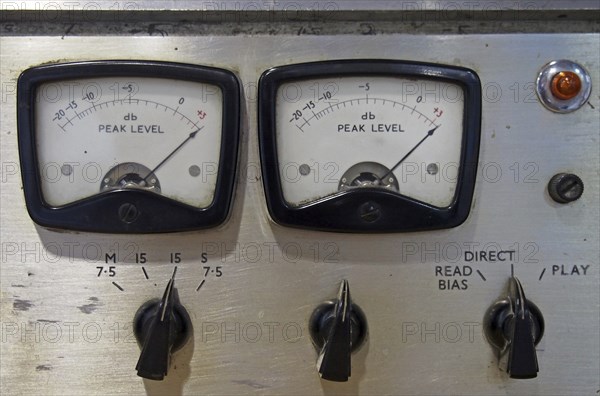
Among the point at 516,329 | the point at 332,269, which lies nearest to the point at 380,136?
the point at 332,269

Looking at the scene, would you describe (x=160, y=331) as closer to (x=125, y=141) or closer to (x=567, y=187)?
(x=125, y=141)

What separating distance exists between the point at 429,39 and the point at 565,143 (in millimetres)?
232

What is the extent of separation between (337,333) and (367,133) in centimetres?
27

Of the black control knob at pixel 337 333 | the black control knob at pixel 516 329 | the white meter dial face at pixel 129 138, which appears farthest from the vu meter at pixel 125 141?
the black control knob at pixel 516 329

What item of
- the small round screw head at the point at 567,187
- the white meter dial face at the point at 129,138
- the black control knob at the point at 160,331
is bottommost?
the black control knob at the point at 160,331

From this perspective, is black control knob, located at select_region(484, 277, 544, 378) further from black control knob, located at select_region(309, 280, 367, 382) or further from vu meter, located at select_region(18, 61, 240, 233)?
vu meter, located at select_region(18, 61, 240, 233)

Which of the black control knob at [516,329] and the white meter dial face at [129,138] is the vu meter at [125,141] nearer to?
the white meter dial face at [129,138]

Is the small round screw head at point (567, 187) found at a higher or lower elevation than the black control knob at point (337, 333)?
higher

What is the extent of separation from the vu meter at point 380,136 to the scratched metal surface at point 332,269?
0.03 meters

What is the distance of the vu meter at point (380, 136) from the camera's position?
2.60 feet

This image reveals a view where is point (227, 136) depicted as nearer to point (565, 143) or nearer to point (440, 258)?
point (440, 258)

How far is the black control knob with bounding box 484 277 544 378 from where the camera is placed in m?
0.73

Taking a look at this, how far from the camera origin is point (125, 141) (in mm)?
807

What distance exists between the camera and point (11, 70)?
81 centimetres
